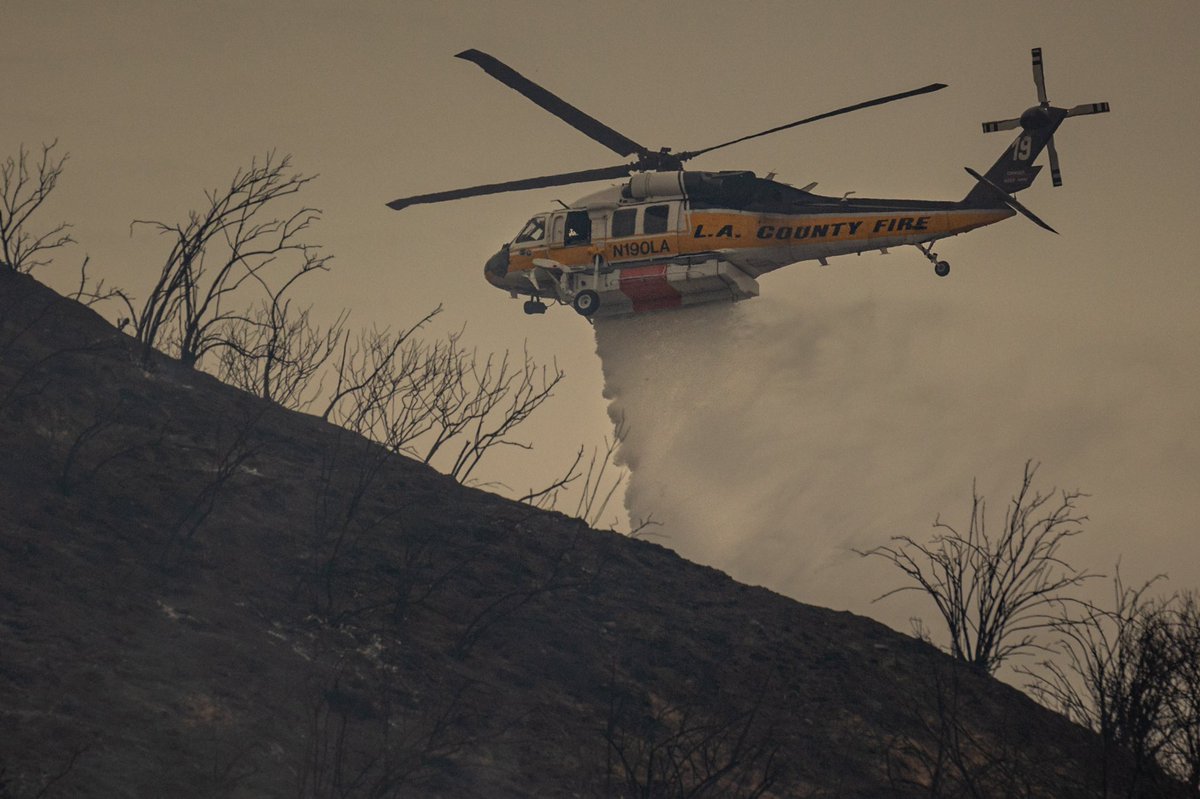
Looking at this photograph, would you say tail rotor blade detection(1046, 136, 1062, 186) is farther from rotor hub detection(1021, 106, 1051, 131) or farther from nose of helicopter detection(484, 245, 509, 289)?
nose of helicopter detection(484, 245, 509, 289)

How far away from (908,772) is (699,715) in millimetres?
3217

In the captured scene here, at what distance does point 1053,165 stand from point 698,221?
8.38 m

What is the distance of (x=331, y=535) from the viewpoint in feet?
83.1

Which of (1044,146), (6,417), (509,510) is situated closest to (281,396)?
(509,510)

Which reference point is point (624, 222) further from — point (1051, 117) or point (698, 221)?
point (1051, 117)

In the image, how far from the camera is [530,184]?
38094 mm

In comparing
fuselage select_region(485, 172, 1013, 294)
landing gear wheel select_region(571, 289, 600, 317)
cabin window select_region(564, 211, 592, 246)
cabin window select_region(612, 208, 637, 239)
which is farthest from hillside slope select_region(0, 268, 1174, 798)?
cabin window select_region(564, 211, 592, 246)

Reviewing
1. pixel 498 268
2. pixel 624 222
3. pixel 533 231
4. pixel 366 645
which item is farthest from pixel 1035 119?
pixel 366 645

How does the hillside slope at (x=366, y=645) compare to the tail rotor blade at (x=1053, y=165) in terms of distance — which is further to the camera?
the tail rotor blade at (x=1053, y=165)

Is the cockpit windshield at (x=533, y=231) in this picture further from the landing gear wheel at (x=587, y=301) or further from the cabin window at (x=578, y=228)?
the landing gear wheel at (x=587, y=301)

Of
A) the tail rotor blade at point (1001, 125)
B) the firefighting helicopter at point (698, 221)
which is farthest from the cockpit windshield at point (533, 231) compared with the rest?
the tail rotor blade at point (1001, 125)

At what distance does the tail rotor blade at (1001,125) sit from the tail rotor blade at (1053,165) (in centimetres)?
90

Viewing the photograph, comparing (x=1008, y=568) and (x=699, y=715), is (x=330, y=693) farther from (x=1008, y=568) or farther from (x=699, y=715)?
(x=1008, y=568)

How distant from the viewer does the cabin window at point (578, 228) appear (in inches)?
1517
